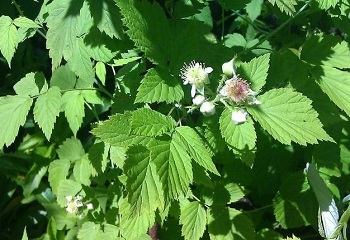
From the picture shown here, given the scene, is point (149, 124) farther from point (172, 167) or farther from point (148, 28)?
point (148, 28)

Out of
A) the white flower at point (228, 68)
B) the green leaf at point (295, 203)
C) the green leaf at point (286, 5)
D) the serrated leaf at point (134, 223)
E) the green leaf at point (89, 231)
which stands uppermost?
the green leaf at point (286, 5)

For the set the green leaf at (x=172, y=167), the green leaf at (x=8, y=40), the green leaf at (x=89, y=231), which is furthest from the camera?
the green leaf at (x=89, y=231)

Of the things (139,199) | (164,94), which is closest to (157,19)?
(164,94)

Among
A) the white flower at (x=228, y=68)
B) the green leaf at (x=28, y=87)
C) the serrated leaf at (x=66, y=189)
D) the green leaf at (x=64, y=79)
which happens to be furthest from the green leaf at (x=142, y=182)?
the serrated leaf at (x=66, y=189)

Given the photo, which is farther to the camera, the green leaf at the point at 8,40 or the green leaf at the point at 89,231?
the green leaf at the point at 89,231

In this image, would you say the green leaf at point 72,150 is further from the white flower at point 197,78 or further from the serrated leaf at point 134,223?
the white flower at point 197,78

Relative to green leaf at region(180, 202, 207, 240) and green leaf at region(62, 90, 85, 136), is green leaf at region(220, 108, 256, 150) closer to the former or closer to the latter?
green leaf at region(180, 202, 207, 240)

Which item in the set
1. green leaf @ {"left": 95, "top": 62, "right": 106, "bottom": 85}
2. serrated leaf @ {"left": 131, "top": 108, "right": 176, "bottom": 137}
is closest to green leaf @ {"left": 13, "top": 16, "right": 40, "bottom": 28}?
green leaf @ {"left": 95, "top": 62, "right": 106, "bottom": 85}

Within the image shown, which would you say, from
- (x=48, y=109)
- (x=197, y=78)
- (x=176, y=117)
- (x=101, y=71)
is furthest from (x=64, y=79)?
(x=197, y=78)
